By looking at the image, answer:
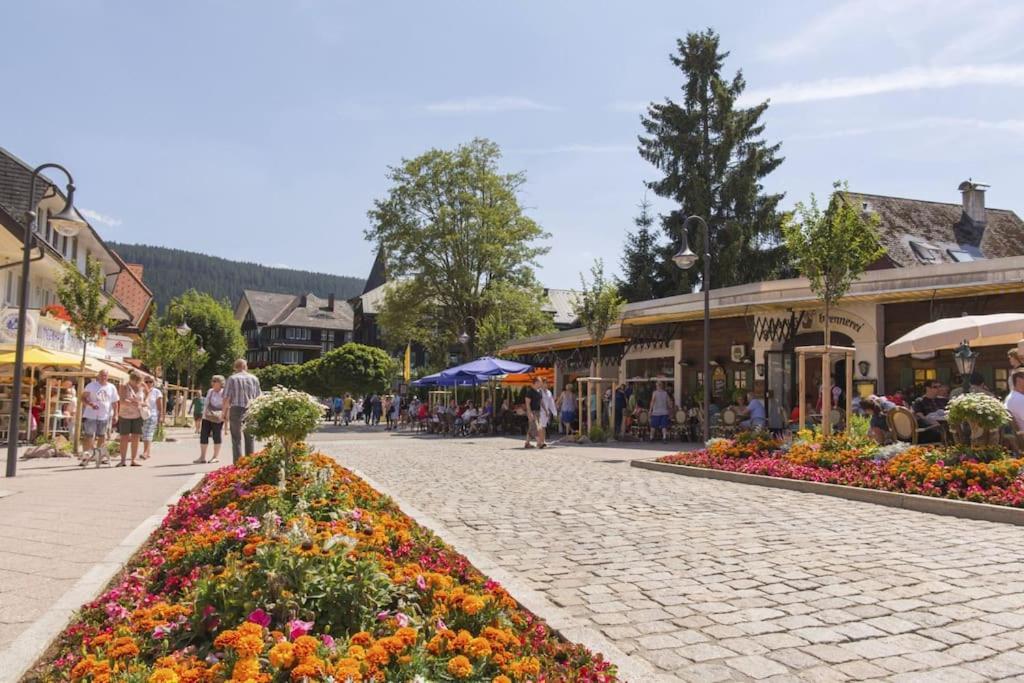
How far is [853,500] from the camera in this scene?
953 cm

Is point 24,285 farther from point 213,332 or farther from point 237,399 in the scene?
point 213,332

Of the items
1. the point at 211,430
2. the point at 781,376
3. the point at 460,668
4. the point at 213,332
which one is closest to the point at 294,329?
the point at 213,332

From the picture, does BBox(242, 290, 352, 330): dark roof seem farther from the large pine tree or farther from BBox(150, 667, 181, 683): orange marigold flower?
BBox(150, 667, 181, 683): orange marigold flower

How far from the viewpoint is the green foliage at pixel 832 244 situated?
13.9 m

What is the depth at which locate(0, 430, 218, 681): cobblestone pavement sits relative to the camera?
461cm

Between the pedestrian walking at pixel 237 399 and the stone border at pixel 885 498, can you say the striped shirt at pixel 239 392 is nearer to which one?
the pedestrian walking at pixel 237 399

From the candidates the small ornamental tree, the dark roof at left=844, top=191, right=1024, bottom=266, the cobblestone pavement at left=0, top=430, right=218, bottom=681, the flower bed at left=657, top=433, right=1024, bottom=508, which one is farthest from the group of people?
the dark roof at left=844, top=191, right=1024, bottom=266

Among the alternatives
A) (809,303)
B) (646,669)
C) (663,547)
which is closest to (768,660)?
(646,669)

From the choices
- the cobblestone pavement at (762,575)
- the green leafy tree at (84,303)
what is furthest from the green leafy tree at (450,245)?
the cobblestone pavement at (762,575)

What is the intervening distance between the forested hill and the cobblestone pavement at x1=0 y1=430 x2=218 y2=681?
159018mm

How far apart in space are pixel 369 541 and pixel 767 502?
19.5 feet

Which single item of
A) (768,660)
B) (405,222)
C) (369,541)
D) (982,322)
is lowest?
(768,660)

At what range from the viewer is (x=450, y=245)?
43375 mm

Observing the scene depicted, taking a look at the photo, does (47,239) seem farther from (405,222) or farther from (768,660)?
(768,660)
